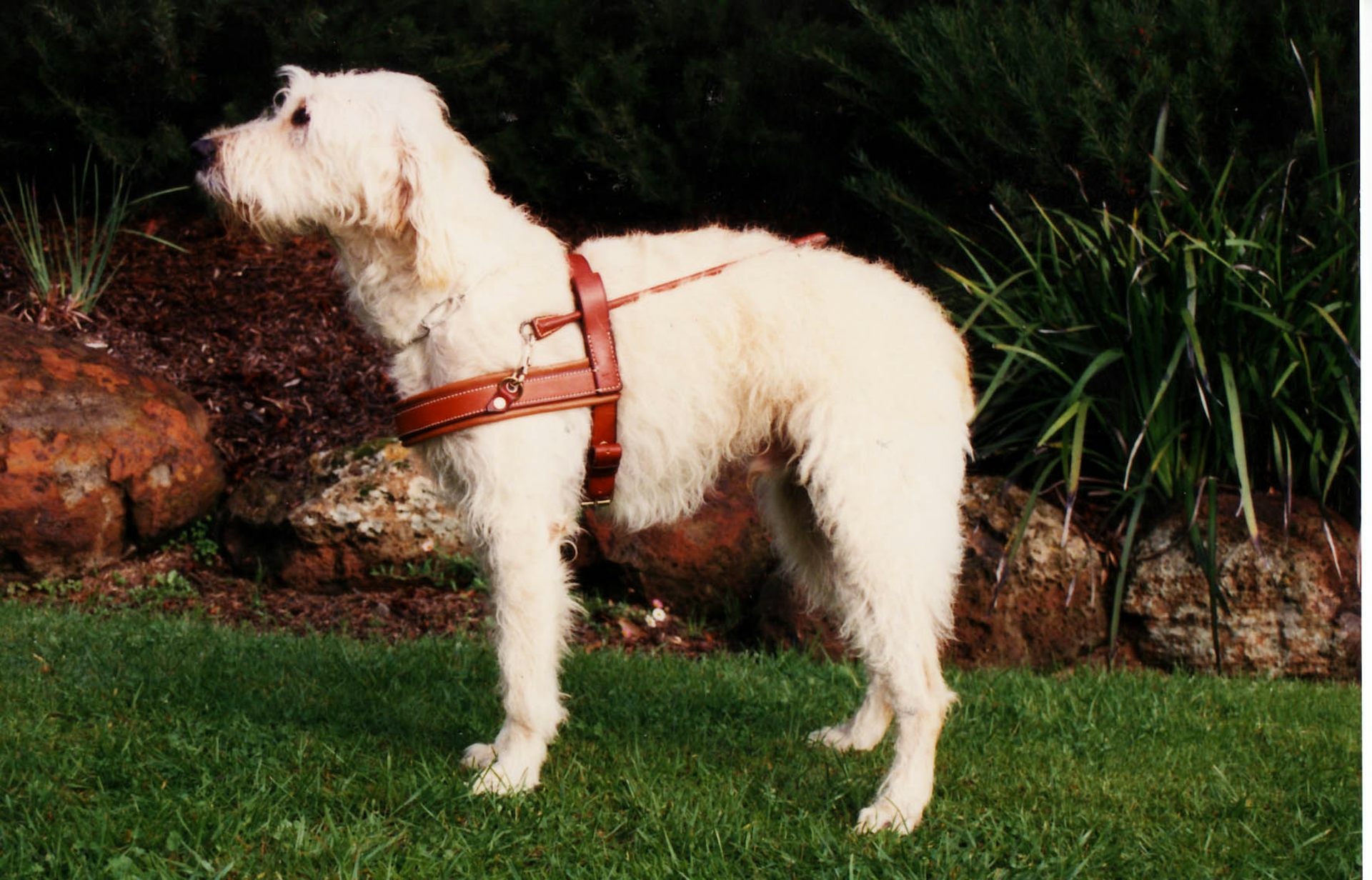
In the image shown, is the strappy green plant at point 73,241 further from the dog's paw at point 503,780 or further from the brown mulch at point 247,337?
the dog's paw at point 503,780

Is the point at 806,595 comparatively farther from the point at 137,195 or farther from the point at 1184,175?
the point at 137,195

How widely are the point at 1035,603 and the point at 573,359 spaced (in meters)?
2.89

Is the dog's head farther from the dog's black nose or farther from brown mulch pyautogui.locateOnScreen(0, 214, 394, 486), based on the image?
brown mulch pyautogui.locateOnScreen(0, 214, 394, 486)

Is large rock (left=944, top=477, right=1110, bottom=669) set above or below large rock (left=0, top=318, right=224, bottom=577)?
below

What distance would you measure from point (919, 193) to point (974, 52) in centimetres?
107

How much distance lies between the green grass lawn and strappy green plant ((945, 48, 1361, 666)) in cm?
97

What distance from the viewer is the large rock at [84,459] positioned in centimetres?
600

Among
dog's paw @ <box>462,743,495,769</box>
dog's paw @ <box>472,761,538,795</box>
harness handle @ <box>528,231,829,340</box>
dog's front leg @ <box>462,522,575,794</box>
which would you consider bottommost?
dog's paw @ <box>462,743,495,769</box>

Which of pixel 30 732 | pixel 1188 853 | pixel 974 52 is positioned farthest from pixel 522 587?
pixel 974 52

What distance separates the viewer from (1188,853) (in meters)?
3.04

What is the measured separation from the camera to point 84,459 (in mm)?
6109

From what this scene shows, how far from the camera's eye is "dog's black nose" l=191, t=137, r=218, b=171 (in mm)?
3309

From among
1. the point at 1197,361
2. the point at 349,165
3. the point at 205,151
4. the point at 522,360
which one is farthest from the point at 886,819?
the point at 1197,361

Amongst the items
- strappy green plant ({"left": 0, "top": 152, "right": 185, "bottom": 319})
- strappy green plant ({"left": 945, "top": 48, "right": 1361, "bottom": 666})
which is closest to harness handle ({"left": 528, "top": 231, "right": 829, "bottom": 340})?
strappy green plant ({"left": 945, "top": 48, "right": 1361, "bottom": 666})
